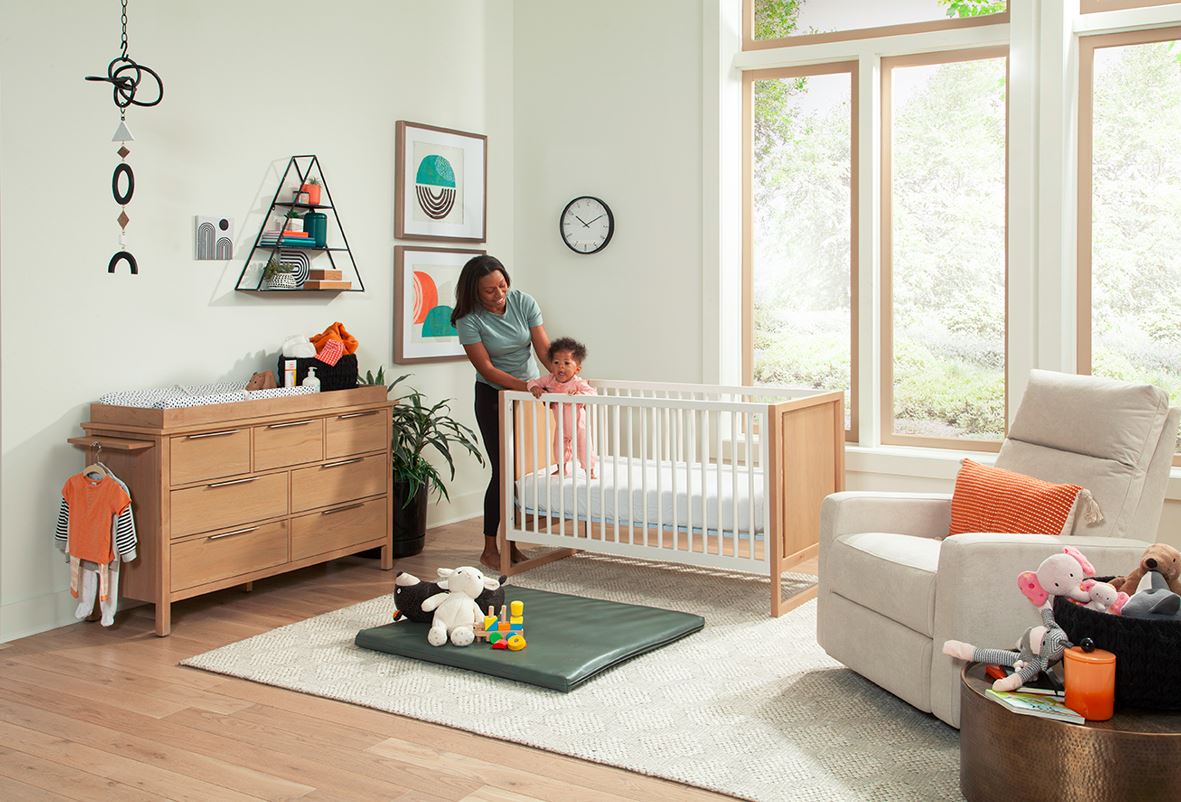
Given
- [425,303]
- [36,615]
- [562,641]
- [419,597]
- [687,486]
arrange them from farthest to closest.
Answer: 1. [425,303]
2. [687,486]
3. [36,615]
4. [419,597]
5. [562,641]

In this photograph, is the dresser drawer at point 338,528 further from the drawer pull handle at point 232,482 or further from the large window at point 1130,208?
the large window at point 1130,208

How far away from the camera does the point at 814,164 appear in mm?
5023

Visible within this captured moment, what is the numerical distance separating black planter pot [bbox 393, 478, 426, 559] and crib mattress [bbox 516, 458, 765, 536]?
0.57 m

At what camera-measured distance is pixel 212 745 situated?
2613mm

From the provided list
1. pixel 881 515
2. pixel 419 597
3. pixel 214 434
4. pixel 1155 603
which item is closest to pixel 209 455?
pixel 214 434

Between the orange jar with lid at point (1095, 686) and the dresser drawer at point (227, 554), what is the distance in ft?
8.59

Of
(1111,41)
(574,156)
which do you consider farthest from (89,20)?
(1111,41)

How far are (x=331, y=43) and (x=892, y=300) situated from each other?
2.59 m

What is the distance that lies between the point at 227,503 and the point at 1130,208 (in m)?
3.54

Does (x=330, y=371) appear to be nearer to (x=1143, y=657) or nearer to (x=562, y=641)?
(x=562, y=641)

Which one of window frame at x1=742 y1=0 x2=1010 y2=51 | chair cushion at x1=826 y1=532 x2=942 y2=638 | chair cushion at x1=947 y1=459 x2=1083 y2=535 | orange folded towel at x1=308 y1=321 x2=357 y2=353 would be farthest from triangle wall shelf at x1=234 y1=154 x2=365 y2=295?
chair cushion at x1=947 y1=459 x2=1083 y2=535

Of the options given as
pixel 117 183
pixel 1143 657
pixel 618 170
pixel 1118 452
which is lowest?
pixel 1143 657

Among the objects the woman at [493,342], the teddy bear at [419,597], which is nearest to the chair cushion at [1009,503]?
the teddy bear at [419,597]

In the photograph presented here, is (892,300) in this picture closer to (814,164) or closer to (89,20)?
(814,164)
